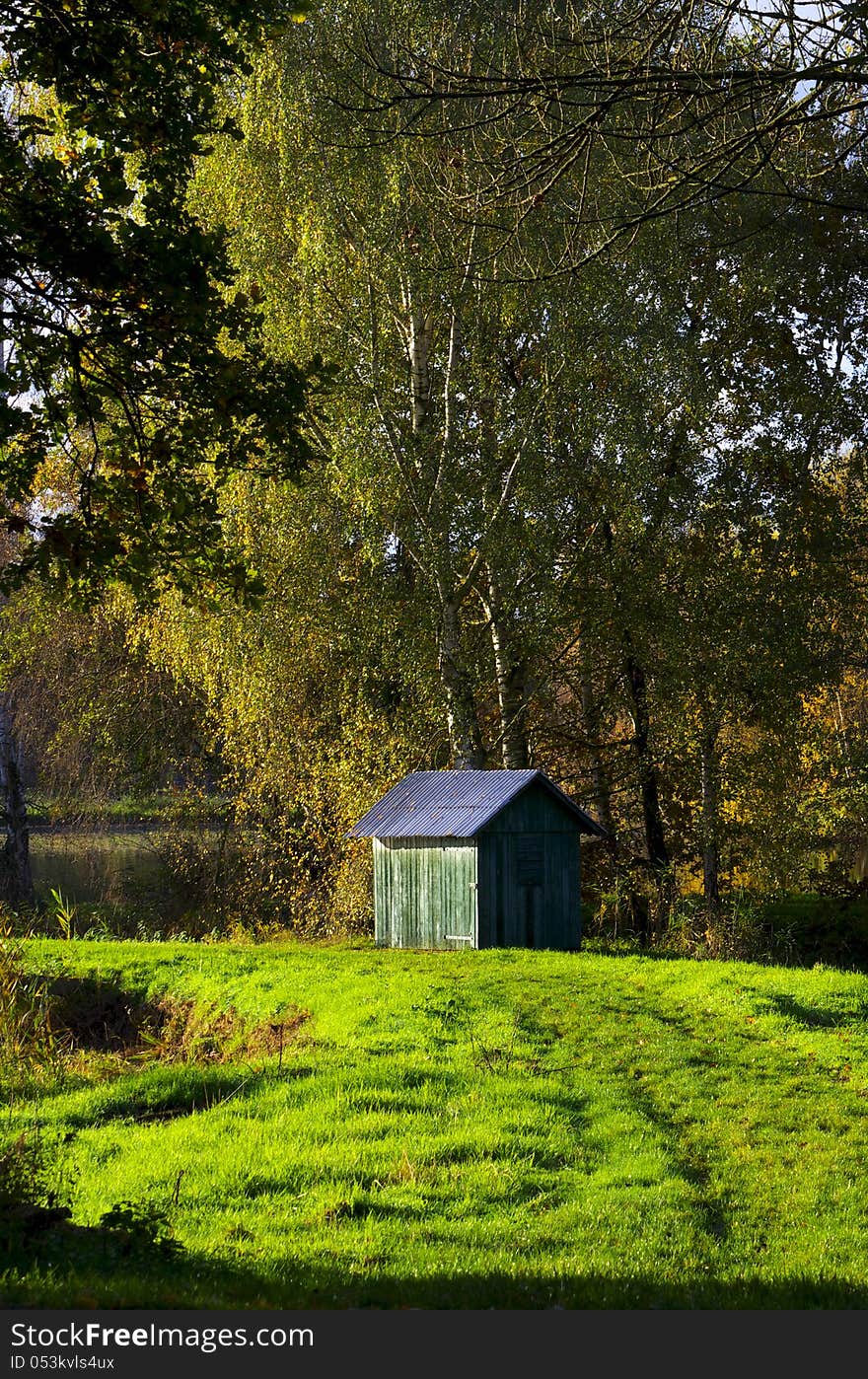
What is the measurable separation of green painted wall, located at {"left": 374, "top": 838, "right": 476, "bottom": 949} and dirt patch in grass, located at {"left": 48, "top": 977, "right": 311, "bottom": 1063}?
425 centimetres

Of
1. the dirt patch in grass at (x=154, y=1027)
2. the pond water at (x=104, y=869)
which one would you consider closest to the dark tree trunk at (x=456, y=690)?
the dirt patch in grass at (x=154, y=1027)

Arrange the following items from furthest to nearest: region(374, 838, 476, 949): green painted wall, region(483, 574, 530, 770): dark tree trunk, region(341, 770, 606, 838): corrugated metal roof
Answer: region(483, 574, 530, 770): dark tree trunk
region(374, 838, 476, 949): green painted wall
region(341, 770, 606, 838): corrugated metal roof

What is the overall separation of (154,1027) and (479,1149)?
329 inches

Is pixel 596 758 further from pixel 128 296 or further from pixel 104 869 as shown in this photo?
pixel 128 296

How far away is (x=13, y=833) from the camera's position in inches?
1050

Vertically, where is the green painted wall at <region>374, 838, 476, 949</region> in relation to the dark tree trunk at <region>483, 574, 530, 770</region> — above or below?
below

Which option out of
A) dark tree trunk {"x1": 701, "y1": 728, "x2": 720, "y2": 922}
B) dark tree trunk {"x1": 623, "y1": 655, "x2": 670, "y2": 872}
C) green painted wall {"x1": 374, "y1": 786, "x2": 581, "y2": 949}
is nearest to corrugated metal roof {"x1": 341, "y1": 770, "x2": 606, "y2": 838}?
green painted wall {"x1": 374, "y1": 786, "x2": 581, "y2": 949}

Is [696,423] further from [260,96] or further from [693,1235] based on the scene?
[693,1235]

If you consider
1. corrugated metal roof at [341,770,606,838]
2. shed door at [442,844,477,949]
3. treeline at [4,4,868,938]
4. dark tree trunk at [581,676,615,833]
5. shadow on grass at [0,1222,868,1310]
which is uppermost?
treeline at [4,4,868,938]

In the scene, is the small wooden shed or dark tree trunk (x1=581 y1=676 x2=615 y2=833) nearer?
the small wooden shed

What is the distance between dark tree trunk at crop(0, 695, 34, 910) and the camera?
26.7 m

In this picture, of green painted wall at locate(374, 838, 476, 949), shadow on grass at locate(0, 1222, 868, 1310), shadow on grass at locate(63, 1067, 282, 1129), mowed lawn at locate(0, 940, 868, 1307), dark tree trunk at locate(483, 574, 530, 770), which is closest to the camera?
shadow on grass at locate(0, 1222, 868, 1310)

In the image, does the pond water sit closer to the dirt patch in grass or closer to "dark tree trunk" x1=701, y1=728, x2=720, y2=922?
the dirt patch in grass

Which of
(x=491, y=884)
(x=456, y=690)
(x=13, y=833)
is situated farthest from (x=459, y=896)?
(x=13, y=833)
